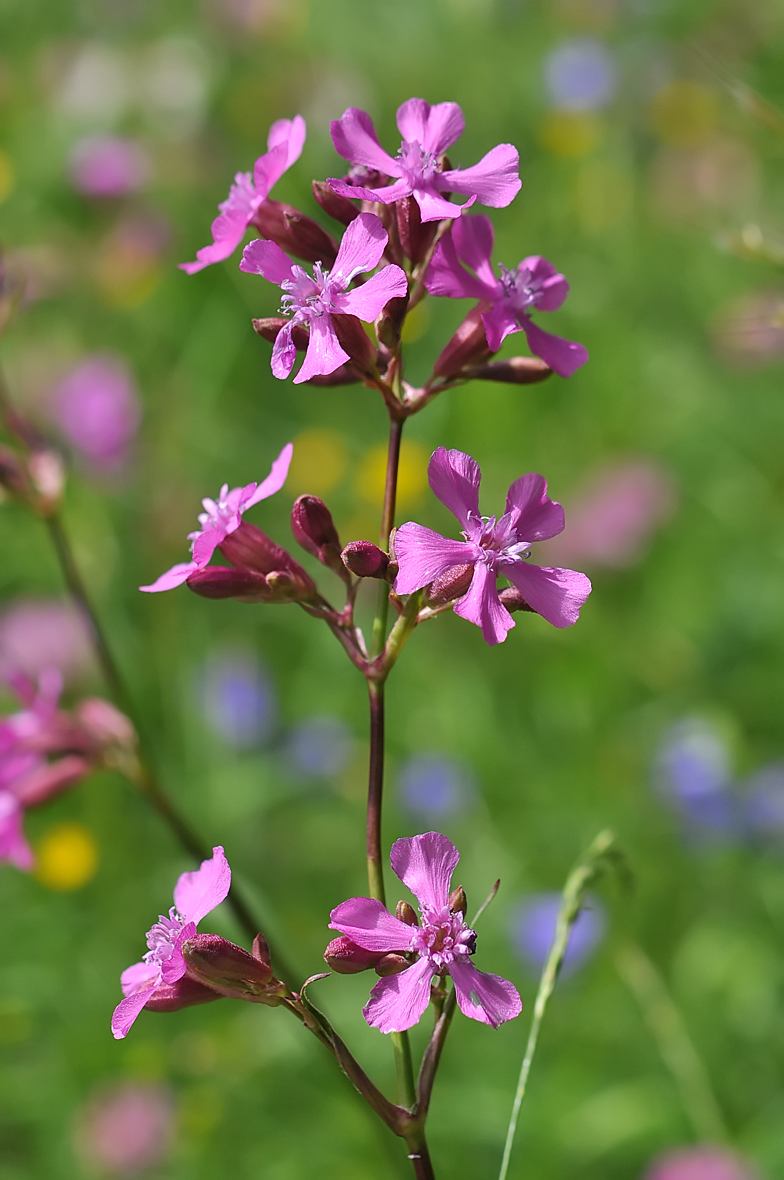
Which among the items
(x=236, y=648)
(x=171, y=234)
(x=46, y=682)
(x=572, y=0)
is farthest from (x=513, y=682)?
(x=572, y=0)

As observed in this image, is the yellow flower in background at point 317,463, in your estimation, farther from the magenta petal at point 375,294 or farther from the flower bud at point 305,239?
the magenta petal at point 375,294

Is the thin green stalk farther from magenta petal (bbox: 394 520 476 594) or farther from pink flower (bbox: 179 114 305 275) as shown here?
pink flower (bbox: 179 114 305 275)

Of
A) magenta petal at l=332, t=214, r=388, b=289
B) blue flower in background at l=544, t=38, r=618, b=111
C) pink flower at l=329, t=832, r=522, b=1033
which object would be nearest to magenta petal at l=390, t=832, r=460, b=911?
pink flower at l=329, t=832, r=522, b=1033

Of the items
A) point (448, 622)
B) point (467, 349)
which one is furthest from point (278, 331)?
point (448, 622)

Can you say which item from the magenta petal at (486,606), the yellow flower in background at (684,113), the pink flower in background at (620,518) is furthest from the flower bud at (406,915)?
the yellow flower in background at (684,113)

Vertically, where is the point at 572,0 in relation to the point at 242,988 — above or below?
above

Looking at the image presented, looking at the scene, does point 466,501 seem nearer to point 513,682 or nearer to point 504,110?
point 513,682

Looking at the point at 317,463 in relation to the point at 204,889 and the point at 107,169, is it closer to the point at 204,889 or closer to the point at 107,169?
the point at 107,169
